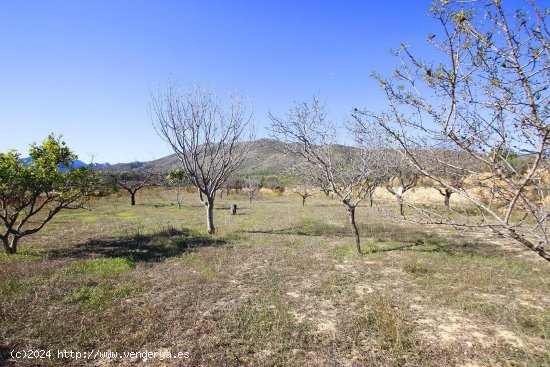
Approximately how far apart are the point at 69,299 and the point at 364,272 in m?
8.20

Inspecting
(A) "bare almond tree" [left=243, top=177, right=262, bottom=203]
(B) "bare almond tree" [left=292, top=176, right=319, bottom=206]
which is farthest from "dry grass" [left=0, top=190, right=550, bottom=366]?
(A) "bare almond tree" [left=243, top=177, right=262, bottom=203]

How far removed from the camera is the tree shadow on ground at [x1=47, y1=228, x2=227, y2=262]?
11930 mm

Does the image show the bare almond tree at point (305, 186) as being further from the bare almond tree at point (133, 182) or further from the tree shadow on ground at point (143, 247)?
the bare almond tree at point (133, 182)

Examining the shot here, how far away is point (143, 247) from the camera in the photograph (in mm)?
13516

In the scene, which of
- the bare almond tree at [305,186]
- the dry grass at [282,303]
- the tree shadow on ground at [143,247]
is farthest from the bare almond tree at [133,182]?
the bare almond tree at [305,186]

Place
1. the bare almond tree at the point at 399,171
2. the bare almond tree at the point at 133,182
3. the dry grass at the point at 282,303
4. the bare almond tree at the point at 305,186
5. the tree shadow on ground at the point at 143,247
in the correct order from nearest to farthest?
the bare almond tree at the point at 399,171 < the dry grass at the point at 282,303 < the tree shadow on ground at the point at 143,247 < the bare almond tree at the point at 305,186 < the bare almond tree at the point at 133,182

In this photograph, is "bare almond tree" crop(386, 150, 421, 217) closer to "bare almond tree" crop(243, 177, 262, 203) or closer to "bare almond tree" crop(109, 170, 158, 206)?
"bare almond tree" crop(109, 170, 158, 206)

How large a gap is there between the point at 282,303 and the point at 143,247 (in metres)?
8.33

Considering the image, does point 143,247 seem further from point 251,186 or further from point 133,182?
point 133,182

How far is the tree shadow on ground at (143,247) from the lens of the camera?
11.9 m

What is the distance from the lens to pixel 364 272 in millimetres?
10148

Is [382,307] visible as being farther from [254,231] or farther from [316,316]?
[254,231]

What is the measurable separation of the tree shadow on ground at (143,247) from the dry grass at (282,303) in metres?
0.11

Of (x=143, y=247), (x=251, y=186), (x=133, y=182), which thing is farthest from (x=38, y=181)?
(x=133, y=182)
